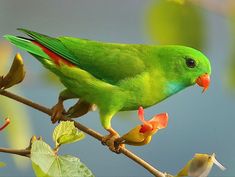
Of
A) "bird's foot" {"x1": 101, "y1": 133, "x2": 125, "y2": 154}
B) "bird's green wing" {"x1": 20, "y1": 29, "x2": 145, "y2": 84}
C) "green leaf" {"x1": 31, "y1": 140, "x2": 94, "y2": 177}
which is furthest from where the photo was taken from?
"bird's green wing" {"x1": 20, "y1": 29, "x2": 145, "y2": 84}

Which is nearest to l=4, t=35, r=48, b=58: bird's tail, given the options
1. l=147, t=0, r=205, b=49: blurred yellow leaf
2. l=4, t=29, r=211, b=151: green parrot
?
l=4, t=29, r=211, b=151: green parrot

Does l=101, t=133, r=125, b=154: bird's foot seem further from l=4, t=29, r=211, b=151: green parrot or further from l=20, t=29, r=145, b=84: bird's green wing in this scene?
l=20, t=29, r=145, b=84: bird's green wing

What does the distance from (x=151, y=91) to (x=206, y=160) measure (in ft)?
0.68

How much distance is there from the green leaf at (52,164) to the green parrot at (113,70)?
0.36 ft

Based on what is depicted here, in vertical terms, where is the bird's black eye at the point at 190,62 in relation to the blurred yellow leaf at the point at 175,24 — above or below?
below

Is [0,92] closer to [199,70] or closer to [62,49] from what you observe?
[62,49]

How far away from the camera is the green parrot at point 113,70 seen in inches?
19.6

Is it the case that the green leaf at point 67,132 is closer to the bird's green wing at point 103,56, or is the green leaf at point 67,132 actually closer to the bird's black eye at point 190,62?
the bird's green wing at point 103,56

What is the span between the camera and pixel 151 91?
56 centimetres

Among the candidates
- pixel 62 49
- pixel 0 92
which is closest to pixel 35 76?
pixel 62 49

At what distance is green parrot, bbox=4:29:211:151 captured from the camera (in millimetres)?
497

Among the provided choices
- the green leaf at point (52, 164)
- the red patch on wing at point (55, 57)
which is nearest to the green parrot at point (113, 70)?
the red patch on wing at point (55, 57)

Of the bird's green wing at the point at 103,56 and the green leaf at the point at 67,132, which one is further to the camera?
Result: the bird's green wing at the point at 103,56

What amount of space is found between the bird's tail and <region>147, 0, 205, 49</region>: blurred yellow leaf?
0.35 ft
